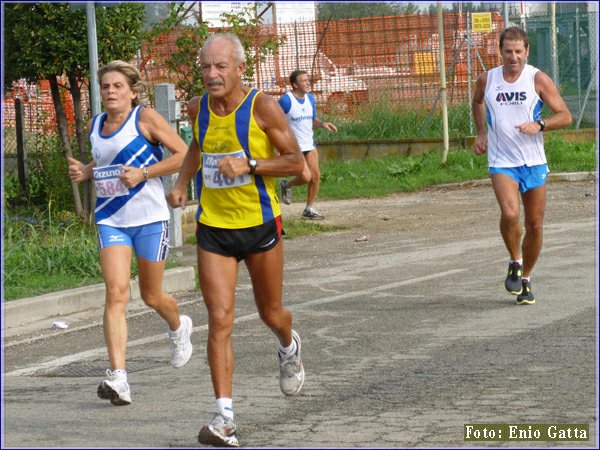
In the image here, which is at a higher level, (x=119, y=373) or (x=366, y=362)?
(x=119, y=373)

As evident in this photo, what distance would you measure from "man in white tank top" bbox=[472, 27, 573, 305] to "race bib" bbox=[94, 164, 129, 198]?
144 inches

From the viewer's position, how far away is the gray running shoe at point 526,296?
32.5ft

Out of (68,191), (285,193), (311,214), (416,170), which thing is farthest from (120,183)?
(416,170)

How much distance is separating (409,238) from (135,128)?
7.31 metres

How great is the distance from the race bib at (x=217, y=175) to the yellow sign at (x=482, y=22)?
54.8 feet

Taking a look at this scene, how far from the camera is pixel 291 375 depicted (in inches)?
273

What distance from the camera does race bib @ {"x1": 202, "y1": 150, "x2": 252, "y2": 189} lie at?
6423 mm

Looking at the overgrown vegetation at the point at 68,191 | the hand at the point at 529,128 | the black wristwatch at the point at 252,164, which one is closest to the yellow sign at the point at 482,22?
the overgrown vegetation at the point at 68,191

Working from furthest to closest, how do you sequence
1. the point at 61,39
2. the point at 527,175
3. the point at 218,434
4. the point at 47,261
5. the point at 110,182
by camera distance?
the point at 61,39 → the point at 47,261 → the point at 527,175 → the point at 110,182 → the point at 218,434

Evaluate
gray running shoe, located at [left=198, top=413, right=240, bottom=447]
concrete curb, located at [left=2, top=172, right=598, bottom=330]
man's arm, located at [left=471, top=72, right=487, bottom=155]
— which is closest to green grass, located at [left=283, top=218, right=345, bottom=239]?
concrete curb, located at [left=2, top=172, right=598, bottom=330]

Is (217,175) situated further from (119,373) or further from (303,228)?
(303,228)

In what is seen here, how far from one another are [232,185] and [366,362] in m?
2.03

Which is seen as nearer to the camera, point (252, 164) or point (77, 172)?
point (252, 164)

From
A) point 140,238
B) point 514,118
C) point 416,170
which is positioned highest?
point 514,118
